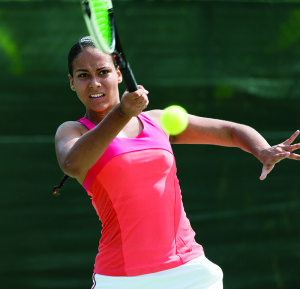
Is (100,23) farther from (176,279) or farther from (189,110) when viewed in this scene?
(189,110)

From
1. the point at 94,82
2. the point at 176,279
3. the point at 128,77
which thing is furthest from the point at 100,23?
the point at 176,279

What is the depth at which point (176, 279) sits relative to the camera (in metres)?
2.16

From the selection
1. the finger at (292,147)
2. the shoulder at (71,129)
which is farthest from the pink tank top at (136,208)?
the finger at (292,147)

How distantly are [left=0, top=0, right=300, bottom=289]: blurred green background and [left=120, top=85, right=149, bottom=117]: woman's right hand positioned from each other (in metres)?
2.00

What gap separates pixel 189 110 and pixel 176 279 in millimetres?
1932

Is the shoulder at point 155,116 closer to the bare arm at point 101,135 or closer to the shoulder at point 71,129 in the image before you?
the shoulder at point 71,129

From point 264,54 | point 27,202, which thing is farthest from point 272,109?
point 27,202

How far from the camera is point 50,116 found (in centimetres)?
381

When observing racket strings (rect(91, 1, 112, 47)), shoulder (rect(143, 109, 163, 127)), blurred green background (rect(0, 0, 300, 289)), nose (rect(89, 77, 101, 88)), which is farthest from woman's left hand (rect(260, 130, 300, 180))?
blurred green background (rect(0, 0, 300, 289))

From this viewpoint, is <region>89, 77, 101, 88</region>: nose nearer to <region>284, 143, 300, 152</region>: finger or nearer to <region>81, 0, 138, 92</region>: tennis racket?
<region>81, 0, 138, 92</region>: tennis racket

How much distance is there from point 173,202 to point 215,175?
1.70 metres

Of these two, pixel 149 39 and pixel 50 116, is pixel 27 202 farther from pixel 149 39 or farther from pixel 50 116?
pixel 149 39

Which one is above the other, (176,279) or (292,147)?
(292,147)

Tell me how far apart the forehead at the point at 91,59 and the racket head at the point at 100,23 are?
1.23 ft
